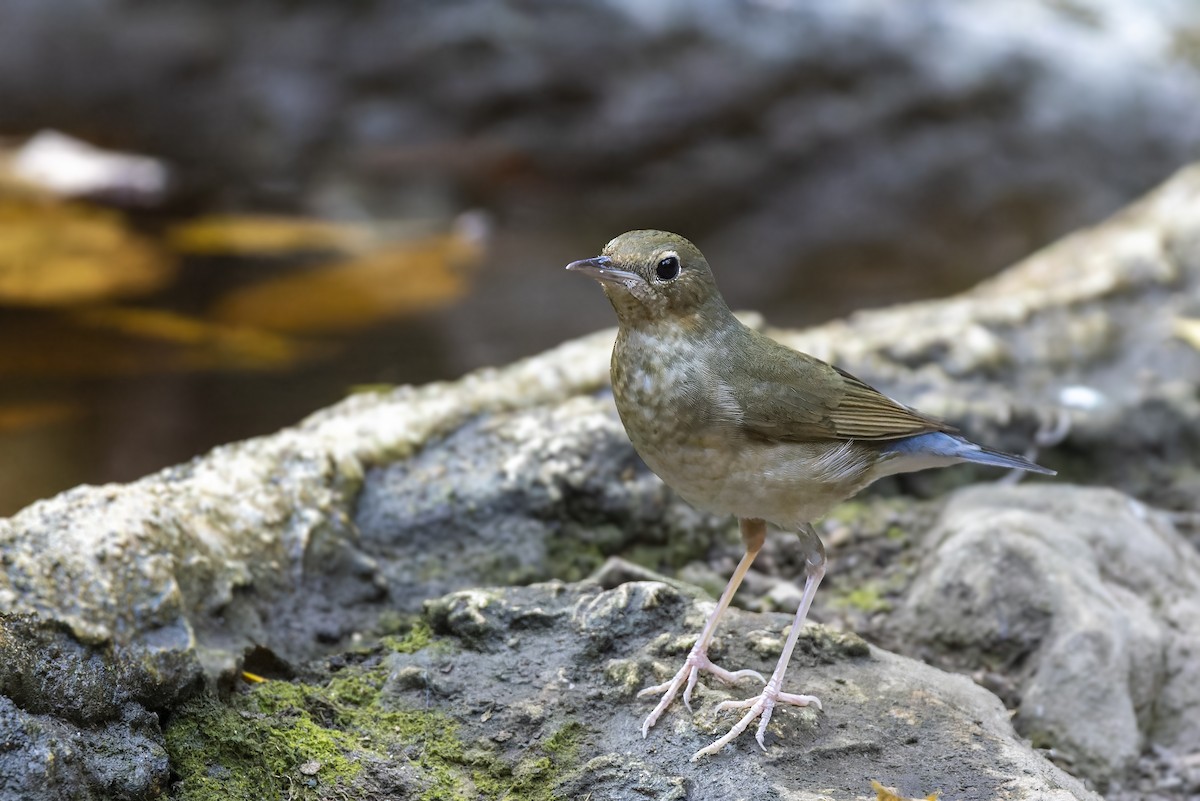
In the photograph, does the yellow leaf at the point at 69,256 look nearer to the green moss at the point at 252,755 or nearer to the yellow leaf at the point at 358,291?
the yellow leaf at the point at 358,291

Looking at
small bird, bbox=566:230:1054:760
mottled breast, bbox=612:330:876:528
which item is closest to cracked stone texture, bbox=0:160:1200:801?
small bird, bbox=566:230:1054:760

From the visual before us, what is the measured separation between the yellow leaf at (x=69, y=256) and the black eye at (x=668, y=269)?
18.5 feet

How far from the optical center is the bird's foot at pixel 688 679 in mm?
3182

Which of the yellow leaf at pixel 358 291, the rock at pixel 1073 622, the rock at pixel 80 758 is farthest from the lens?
the yellow leaf at pixel 358 291

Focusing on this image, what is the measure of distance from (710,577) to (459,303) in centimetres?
421

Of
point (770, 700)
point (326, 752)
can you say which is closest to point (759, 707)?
point (770, 700)

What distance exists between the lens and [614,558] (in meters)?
4.02

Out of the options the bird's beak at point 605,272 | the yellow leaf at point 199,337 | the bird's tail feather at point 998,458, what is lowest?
the bird's tail feather at point 998,458

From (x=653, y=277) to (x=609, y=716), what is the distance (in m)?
1.16

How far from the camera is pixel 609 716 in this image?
10.7 feet

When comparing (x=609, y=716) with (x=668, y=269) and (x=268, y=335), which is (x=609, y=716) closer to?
(x=668, y=269)

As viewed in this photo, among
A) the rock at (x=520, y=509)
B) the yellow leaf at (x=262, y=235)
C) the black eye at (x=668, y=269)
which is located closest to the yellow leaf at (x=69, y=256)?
the yellow leaf at (x=262, y=235)

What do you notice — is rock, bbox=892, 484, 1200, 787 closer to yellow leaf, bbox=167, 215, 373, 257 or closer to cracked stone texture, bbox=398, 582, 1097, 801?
cracked stone texture, bbox=398, 582, 1097, 801

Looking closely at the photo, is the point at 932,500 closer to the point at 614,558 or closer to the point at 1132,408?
the point at 1132,408
